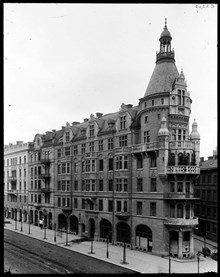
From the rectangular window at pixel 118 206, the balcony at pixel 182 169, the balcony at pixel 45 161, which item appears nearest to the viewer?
the balcony at pixel 182 169

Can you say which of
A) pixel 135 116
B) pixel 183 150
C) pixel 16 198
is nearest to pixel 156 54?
pixel 135 116

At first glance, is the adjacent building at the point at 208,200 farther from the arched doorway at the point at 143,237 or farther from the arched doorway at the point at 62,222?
the arched doorway at the point at 62,222

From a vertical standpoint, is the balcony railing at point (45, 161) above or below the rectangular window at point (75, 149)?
below

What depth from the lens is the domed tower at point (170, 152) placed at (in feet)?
131

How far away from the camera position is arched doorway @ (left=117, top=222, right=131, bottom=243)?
45.3 metres

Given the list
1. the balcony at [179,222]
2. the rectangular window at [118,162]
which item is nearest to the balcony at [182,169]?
the balcony at [179,222]

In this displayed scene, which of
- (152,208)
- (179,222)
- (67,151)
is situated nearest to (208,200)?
(152,208)

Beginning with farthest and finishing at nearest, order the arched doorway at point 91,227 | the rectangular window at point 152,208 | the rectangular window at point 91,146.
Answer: the rectangular window at point 91,146, the arched doorway at point 91,227, the rectangular window at point 152,208

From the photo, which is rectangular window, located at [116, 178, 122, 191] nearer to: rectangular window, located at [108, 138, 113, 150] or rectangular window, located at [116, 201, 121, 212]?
rectangular window, located at [116, 201, 121, 212]

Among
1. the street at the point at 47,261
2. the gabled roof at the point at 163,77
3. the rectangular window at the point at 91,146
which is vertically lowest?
the street at the point at 47,261

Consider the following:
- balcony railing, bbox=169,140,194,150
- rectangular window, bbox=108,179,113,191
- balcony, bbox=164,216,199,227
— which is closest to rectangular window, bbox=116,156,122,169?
rectangular window, bbox=108,179,113,191

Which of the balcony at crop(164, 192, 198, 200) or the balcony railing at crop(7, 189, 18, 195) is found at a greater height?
the balcony at crop(164, 192, 198, 200)

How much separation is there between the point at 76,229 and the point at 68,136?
60.3ft

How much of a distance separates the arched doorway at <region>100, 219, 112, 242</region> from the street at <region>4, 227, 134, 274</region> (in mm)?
8239
